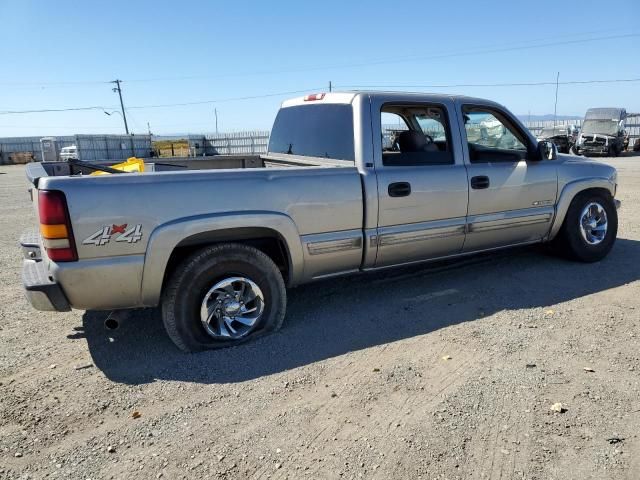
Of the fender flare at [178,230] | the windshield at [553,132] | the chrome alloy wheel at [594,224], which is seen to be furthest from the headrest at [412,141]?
the windshield at [553,132]

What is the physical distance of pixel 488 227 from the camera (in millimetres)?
4672

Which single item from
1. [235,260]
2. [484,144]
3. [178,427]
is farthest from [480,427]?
[484,144]

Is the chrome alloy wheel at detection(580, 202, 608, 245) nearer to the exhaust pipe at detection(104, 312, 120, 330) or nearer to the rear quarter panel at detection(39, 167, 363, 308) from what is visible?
the rear quarter panel at detection(39, 167, 363, 308)

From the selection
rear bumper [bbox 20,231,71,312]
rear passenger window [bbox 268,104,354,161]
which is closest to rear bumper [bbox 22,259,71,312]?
rear bumper [bbox 20,231,71,312]

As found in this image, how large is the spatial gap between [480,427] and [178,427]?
5.58 feet

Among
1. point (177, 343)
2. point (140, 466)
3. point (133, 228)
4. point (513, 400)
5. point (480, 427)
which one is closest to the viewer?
point (140, 466)

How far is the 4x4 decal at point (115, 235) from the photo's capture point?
3020mm

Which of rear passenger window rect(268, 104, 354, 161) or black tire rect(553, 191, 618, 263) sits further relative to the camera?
black tire rect(553, 191, 618, 263)

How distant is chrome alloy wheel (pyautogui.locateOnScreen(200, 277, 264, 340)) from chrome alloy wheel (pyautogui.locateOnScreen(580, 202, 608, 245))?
3.93 metres

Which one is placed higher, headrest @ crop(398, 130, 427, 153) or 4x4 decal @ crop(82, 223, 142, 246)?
headrest @ crop(398, 130, 427, 153)

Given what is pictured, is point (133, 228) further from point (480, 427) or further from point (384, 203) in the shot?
point (480, 427)

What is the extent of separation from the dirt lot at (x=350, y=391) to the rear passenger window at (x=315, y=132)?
55.4 inches

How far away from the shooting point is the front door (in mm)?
4555

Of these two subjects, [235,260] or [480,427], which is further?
[235,260]
